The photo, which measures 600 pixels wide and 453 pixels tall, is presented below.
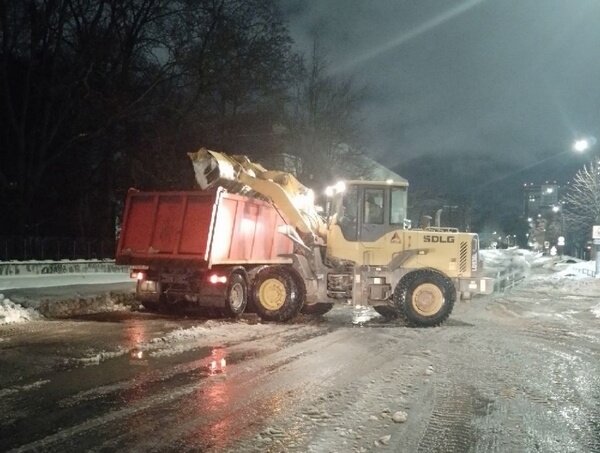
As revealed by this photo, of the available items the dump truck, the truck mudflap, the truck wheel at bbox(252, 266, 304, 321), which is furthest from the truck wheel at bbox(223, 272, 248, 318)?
the truck mudflap

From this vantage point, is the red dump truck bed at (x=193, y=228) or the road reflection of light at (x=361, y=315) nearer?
the red dump truck bed at (x=193, y=228)

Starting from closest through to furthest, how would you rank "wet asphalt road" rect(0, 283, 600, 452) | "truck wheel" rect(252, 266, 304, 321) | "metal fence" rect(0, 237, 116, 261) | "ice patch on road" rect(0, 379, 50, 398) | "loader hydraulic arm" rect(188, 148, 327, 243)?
"wet asphalt road" rect(0, 283, 600, 452), "ice patch on road" rect(0, 379, 50, 398), "loader hydraulic arm" rect(188, 148, 327, 243), "truck wheel" rect(252, 266, 304, 321), "metal fence" rect(0, 237, 116, 261)

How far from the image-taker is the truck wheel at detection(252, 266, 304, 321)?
47.9ft

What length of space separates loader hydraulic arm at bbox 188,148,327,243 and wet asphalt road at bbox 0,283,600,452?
279 cm

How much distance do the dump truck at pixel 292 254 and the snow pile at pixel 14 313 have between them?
7.24 ft

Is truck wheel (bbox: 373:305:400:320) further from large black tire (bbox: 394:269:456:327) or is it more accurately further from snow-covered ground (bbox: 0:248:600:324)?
snow-covered ground (bbox: 0:248:600:324)

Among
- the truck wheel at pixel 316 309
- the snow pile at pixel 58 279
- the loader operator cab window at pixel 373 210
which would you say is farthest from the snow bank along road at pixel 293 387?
the snow pile at pixel 58 279

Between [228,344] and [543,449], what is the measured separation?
6257 mm

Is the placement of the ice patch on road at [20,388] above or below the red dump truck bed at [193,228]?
below

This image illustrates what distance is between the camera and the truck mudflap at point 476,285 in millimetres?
14641

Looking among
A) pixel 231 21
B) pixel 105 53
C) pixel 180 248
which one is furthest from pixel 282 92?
pixel 180 248

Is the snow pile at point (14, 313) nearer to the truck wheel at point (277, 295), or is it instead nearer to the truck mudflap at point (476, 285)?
the truck wheel at point (277, 295)

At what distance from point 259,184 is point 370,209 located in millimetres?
2605

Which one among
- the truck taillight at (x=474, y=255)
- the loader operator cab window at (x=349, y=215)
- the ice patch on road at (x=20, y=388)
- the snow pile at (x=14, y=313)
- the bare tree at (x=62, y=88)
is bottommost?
the ice patch on road at (x=20, y=388)
